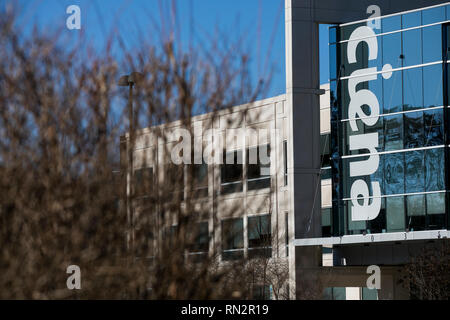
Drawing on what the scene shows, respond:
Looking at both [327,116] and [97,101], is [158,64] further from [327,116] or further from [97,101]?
[327,116]

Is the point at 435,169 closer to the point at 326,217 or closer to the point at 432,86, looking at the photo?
the point at 432,86

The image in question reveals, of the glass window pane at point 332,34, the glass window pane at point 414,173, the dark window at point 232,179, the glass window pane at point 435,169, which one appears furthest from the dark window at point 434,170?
the dark window at point 232,179

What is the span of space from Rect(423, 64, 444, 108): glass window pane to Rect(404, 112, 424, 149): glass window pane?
0.56 m

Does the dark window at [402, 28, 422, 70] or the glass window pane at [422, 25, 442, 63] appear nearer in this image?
the glass window pane at [422, 25, 442, 63]

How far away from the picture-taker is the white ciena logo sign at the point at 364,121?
32.9 metres

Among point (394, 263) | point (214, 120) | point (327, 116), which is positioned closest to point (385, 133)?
point (394, 263)

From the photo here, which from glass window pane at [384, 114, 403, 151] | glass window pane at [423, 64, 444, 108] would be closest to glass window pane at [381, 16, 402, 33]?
glass window pane at [423, 64, 444, 108]

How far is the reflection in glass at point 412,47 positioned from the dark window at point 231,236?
2547cm

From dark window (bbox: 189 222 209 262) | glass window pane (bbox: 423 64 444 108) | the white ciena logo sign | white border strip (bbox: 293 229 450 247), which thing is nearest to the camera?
dark window (bbox: 189 222 209 262)

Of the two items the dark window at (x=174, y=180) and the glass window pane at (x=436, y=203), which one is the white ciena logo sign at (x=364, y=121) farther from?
the dark window at (x=174, y=180)

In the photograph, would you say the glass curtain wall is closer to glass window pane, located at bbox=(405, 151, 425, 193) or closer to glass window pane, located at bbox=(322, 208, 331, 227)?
glass window pane, located at bbox=(405, 151, 425, 193)

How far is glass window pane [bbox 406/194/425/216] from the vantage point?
31.5 metres

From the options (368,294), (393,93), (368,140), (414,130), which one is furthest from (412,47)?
(368,294)
